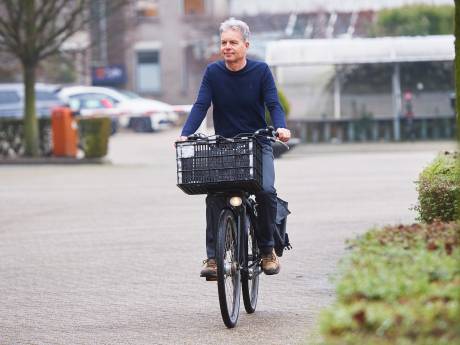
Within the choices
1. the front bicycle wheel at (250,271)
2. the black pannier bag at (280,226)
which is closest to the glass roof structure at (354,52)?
the black pannier bag at (280,226)

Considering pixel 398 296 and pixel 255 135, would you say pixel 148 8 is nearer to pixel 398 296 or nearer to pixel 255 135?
pixel 255 135

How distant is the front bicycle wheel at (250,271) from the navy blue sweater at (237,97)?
589 mm

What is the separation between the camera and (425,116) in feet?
125

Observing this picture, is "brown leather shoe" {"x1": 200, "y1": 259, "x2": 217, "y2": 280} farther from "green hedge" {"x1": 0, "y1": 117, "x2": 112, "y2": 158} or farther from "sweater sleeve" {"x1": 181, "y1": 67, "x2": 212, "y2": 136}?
"green hedge" {"x1": 0, "y1": 117, "x2": 112, "y2": 158}

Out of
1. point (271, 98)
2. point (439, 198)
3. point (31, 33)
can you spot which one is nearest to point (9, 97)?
point (31, 33)

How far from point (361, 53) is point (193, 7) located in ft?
98.5

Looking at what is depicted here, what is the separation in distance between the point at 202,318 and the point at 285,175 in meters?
15.2

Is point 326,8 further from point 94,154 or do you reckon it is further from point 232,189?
point 232,189

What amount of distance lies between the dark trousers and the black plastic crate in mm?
416

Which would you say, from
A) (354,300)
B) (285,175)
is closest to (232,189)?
(354,300)

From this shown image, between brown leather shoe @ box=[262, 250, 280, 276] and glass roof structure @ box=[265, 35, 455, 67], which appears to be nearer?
brown leather shoe @ box=[262, 250, 280, 276]

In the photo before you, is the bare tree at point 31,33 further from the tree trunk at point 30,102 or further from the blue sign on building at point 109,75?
the blue sign on building at point 109,75

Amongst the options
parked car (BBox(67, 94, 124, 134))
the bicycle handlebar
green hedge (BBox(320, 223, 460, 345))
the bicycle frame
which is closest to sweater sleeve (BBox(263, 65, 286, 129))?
the bicycle handlebar

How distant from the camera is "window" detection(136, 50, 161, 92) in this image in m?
67.9
